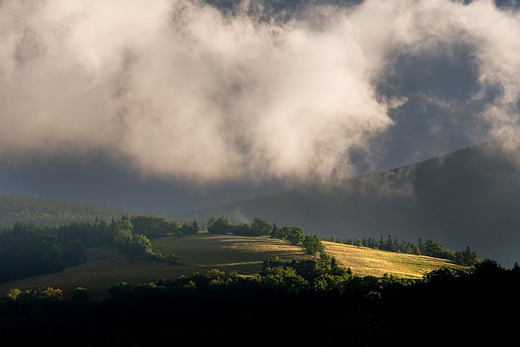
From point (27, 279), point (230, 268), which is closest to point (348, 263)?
point (230, 268)

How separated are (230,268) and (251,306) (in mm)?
67542

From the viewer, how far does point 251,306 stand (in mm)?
114750

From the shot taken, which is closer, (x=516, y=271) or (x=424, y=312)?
(x=424, y=312)

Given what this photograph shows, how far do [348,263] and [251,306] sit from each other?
88.6 m

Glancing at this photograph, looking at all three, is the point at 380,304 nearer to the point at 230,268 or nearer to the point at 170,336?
the point at 170,336

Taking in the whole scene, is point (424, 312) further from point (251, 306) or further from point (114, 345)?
point (114, 345)

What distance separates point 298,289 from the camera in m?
131

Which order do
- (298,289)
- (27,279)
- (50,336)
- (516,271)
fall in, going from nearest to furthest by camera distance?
1. (516,271)
2. (50,336)
3. (298,289)
4. (27,279)

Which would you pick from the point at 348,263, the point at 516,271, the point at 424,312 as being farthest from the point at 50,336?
the point at 348,263

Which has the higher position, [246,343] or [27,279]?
[246,343]

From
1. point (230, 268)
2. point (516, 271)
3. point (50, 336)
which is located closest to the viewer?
point (516, 271)

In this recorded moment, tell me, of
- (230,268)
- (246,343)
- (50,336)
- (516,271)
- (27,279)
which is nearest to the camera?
(246,343)

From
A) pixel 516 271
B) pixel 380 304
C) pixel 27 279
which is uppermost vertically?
pixel 516 271

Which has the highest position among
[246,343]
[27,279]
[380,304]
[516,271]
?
[516,271]
